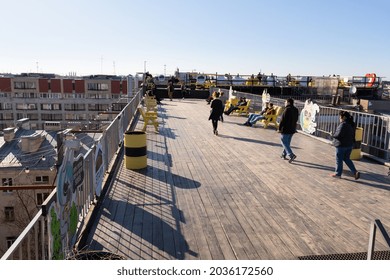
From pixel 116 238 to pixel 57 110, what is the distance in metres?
102

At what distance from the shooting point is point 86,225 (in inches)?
220

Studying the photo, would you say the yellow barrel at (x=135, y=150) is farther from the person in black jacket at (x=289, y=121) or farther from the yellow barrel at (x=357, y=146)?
the yellow barrel at (x=357, y=146)

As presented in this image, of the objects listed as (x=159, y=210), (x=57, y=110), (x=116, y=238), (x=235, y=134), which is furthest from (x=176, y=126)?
(x=57, y=110)

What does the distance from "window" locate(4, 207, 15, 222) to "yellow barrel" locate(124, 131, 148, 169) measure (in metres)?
17.3

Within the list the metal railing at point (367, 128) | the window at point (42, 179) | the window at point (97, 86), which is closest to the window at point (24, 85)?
the window at point (97, 86)

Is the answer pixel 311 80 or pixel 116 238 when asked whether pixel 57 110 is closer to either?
pixel 311 80

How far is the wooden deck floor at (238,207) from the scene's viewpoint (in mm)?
4992

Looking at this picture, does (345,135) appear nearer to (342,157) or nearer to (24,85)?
(342,157)

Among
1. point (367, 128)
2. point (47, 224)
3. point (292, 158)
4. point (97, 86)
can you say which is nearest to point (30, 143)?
point (292, 158)

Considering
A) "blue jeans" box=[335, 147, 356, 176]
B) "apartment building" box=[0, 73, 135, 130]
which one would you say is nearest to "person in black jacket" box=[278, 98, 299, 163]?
"blue jeans" box=[335, 147, 356, 176]

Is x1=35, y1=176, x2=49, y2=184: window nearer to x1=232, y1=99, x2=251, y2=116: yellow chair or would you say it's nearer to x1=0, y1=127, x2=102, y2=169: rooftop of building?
x1=0, y1=127, x2=102, y2=169: rooftop of building

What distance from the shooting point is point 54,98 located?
99250 millimetres
